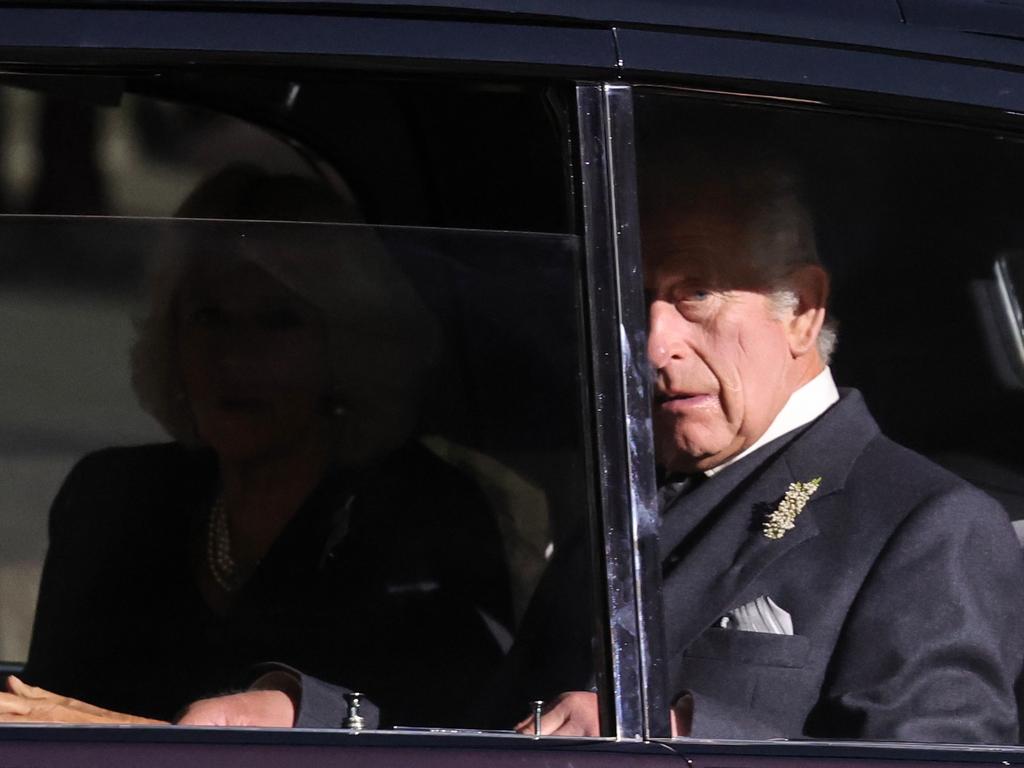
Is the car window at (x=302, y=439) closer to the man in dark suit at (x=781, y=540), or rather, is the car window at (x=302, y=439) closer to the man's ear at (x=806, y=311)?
the man in dark suit at (x=781, y=540)

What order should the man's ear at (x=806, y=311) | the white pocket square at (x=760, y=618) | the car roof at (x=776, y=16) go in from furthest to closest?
the man's ear at (x=806, y=311), the white pocket square at (x=760, y=618), the car roof at (x=776, y=16)

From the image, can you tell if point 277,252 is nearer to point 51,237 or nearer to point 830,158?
point 51,237

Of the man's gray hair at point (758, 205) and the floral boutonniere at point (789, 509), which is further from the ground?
the man's gray hair at point (758, 205)

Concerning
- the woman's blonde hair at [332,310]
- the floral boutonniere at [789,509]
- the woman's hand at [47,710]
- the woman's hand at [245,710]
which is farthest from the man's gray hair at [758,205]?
the woman's hand at [47,710]

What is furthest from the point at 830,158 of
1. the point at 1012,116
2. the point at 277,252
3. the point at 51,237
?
the point at 51,237

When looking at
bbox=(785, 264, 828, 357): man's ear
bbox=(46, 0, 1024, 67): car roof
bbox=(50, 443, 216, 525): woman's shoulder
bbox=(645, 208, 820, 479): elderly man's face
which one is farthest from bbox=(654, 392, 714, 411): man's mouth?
bbox=(50, 443, 216, 525): woman's shoulder

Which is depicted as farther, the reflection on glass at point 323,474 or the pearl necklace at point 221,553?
the pearl necklace at point 221,553

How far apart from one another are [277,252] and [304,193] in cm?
92

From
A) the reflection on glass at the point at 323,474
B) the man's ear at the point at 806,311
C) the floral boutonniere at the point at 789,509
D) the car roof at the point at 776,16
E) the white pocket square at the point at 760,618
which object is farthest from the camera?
the man's ear at the point at 806,311

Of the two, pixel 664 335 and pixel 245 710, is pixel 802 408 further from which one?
pixel 245 710

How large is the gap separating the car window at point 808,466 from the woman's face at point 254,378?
531 mm

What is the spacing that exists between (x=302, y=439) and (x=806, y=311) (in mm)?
715

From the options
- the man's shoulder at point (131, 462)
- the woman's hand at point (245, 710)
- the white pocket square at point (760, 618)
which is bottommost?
the woman's hand at point (245, 710)

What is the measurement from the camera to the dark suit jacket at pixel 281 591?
6.07 feet
